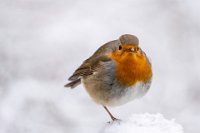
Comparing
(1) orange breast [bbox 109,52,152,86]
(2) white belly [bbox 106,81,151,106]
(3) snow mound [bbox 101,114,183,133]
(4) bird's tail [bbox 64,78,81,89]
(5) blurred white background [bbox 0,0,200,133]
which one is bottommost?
(3) snow mound [bbox 101,114,183,133]

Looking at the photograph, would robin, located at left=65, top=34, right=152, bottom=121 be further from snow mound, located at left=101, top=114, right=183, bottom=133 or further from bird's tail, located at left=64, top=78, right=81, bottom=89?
snow mound, located at left=101, top=114, right=183, bottom=133

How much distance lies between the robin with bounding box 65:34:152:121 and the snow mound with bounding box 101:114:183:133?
0.85m

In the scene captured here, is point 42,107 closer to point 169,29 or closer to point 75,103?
point 75,103

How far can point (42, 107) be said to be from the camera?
601cm

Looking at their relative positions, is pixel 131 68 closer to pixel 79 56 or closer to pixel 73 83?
pixel 73 83

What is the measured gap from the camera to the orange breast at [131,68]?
13.9 ft

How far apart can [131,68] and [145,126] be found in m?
1.11

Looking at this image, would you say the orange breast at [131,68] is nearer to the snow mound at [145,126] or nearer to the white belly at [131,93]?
the white belly at [131,93]

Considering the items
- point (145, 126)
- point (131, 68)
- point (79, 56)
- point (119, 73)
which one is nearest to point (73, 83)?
point (119, 73)

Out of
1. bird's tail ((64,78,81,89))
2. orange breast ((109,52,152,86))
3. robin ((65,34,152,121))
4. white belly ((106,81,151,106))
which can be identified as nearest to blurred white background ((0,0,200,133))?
bird's tail ((64,78,81,89))

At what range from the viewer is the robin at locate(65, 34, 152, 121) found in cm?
421

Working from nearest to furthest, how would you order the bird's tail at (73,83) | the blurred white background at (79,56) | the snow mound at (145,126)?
the snow mound at (145,126), the bird's tail at (73,83), the blurred white background at (79,56)

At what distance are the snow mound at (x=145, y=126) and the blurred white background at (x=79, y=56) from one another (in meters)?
2.21

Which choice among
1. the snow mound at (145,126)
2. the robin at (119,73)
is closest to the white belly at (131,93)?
the robin at (119,73)
